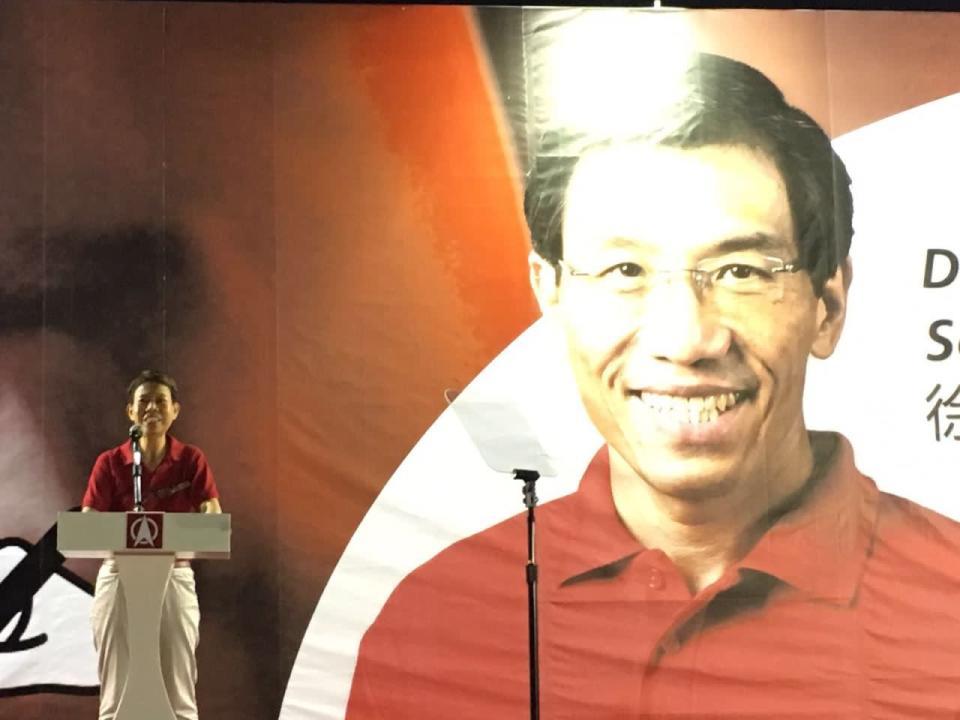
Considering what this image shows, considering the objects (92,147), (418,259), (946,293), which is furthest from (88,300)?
(946,293)

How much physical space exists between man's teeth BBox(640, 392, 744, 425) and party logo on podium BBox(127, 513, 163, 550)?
1.91 metres

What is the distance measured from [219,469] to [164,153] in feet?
3.57

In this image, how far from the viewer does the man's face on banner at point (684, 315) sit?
470 cm

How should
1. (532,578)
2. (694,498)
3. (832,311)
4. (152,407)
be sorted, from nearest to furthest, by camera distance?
(152,407), (532,578), (694,498), (832,311)

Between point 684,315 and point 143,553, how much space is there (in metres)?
2.09

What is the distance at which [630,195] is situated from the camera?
4758 mm

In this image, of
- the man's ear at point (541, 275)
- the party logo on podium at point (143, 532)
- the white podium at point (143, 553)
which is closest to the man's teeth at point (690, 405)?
the man's ear at point (541, 275)

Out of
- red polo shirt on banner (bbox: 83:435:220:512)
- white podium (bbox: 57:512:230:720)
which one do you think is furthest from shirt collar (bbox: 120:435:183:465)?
white podium (bbox: 57:512:230:720)

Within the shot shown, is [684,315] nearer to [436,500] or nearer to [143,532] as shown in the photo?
[436,500]

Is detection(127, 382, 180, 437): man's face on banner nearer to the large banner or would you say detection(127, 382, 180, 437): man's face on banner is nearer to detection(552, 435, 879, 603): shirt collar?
the large banner

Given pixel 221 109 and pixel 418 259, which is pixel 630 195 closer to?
pixel 418 259

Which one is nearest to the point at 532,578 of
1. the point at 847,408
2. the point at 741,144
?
the point at 847,408

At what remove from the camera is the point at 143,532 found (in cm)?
338

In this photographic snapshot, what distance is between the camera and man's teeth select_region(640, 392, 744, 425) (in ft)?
15.4
